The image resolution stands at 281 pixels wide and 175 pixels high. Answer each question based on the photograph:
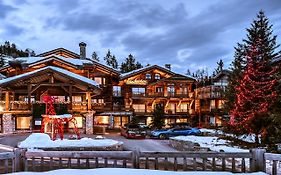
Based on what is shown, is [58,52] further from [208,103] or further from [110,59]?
[110,59]

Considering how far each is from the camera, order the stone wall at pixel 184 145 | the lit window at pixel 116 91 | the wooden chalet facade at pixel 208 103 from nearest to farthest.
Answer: the stone wall at pixel 184 145 → the lit window at pixel 116 91 → the wooden chalet facade at pixel 208 103

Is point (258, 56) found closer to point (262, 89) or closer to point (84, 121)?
point (262, 89)

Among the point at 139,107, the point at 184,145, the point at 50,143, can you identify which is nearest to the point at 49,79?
the point at 50,143

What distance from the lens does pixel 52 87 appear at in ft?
133

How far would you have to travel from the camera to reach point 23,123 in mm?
40375

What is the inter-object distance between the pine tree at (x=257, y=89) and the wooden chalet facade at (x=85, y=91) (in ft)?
62.8

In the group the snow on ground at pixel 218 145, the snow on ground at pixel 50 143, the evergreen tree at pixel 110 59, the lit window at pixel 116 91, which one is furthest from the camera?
the evergreen tree at pixel 110 59

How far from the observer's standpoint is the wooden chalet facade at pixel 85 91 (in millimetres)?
36344

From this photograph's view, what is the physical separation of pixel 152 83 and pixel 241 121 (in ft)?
106

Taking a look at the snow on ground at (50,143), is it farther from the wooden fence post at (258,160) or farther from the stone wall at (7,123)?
A: the wooden fence post at (258,160)

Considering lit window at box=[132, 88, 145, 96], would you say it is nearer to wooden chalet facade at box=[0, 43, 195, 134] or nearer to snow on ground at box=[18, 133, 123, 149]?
wooden chalet facade at box=[0, 43, 195, 134]

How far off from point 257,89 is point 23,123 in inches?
1125

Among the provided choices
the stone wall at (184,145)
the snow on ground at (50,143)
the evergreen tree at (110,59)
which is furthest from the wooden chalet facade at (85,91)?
the evergreen tree at (110,59)

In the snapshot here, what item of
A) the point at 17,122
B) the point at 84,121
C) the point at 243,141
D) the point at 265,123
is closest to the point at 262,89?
the point at 265,123
